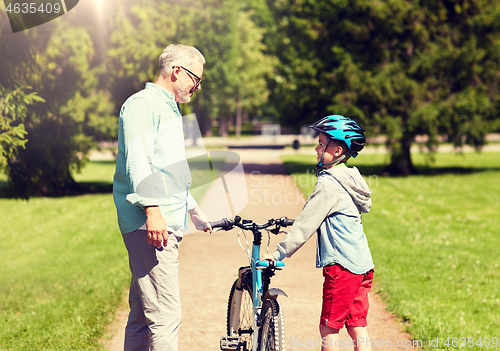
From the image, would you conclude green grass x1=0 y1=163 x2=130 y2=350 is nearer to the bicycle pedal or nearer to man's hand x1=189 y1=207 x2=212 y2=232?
the bicycle pedal

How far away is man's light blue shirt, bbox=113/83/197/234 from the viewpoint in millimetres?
3045

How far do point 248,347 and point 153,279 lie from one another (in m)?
1.14

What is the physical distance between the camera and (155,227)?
2.97m

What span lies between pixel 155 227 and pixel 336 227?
1.10 m

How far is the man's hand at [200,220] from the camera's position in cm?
356

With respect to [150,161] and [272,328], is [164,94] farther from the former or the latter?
[272,328]

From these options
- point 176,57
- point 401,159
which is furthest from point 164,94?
point 401,159

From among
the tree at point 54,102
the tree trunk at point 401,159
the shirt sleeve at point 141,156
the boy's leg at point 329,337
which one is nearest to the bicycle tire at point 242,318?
the boy's leg at point 329,337

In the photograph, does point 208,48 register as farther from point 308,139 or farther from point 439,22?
point 439,22

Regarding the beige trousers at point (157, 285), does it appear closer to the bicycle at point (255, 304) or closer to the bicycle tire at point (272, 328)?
the bicycle at point (255, 304)

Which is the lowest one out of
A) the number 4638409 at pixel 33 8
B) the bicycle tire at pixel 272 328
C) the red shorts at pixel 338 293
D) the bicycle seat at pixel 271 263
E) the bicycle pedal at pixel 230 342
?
the bicycle pedal at pixel 230 342

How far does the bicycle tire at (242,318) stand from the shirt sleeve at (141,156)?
45.2 inches

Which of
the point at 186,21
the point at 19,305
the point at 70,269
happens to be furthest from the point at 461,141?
the point at 19,305

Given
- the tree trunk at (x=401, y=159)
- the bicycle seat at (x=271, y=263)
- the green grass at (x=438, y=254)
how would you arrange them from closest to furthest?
the bicycle seat at (x=271, y=263)
the green grass at (x=438, y=254)
the tree trunk at (x=401, y=159)
